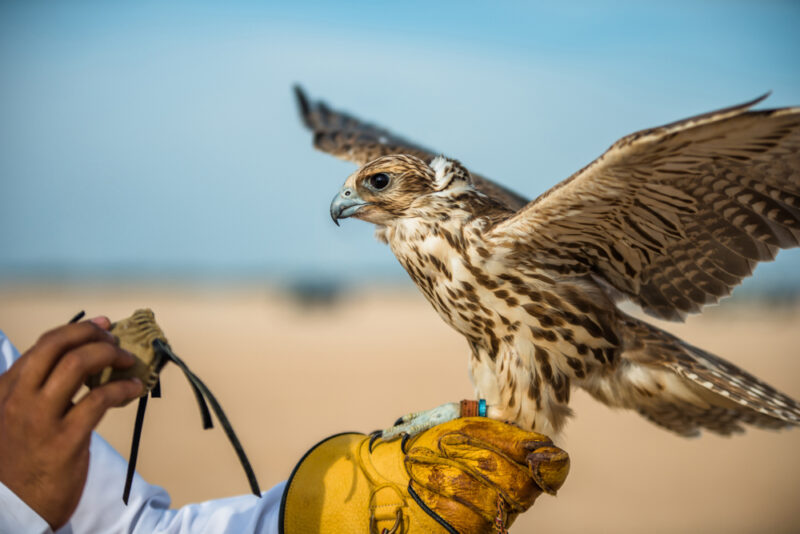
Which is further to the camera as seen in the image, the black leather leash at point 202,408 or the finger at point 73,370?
the black leather leash at point 202,408

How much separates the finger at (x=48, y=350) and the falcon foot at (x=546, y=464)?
54.0 inches

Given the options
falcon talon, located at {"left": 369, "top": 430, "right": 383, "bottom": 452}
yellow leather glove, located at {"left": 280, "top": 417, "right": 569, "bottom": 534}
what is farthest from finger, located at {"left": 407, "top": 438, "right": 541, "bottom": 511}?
falcon talon, located at {"left": 369, "top": 430, "right": 383, "bottom": 452}

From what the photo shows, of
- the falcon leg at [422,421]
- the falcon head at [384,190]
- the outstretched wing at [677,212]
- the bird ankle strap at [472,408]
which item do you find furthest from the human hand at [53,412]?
the outstretched wing at [677,212]

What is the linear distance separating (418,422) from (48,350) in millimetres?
1451

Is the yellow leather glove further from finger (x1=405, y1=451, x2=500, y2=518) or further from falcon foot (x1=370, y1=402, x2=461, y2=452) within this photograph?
falcon foot (x1=370, y1=402, x2=461, y2=452)

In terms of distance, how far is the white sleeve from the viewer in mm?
2191

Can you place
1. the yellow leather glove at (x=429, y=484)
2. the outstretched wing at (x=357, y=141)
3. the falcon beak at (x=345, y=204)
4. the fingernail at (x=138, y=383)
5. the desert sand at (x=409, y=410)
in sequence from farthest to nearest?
1. the desert sand at (x=409, y=410)
2. the outstretched wing at (x=357, y=141)
3. the falcon beak at (x=345, y=204)
4. the yellow leather glove at (x=429, y=484)
5. the fingernail at (x=138, y=383)

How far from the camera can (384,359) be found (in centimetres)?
1347

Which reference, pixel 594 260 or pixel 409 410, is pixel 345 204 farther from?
pixel 409 410

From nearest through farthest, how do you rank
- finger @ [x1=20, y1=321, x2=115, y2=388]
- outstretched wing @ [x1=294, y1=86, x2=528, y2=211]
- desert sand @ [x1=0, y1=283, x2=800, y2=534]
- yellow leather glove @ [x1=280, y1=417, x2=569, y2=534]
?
1. finger @ [x1=20, y1=321, x2=115, y2=388]
2. yellow leather glove @ [x1=280, y1=417, x2=569, y2=534]
3. outstretched wing @ [x1=294, y1=86, x2=528, y2=211]
4. desert sand @ [x1=0, y1=283, x2=800, y2=534]

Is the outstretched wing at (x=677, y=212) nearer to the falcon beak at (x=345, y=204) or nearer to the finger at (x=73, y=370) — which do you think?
the falcon beak at (x=345, y=204)

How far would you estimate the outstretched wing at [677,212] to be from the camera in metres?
2.27

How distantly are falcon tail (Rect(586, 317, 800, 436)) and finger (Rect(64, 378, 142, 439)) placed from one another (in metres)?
2.04

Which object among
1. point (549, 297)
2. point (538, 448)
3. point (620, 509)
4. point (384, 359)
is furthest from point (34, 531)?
point (384, 359)
